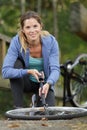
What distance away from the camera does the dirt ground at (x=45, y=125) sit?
4.75m

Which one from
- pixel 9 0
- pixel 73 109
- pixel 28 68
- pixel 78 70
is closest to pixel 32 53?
pixel 28 68

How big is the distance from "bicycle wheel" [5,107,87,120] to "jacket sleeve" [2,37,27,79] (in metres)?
0.41

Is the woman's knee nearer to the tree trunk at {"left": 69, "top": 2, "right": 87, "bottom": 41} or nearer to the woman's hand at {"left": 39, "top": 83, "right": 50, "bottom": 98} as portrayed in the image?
the woman's hand at {"left": 39, "top": 83, "right": 50, "bottom": 98}

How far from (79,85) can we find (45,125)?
2897 mm

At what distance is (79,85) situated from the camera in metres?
7.71

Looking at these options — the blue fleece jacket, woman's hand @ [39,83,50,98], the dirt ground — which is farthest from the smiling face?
the dirt ground

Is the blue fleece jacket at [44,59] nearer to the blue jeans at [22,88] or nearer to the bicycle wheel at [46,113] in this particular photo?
the blue jeans at [22,88]

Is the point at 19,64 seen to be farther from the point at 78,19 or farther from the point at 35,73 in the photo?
the point at 78,19

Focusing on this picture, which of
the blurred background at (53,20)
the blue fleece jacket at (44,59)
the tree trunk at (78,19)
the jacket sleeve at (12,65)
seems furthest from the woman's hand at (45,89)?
the blurred background at (53,20)

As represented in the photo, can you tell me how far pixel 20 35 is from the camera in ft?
19.7

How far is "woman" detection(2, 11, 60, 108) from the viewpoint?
5.79m

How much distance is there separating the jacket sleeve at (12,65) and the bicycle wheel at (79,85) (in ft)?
5.63

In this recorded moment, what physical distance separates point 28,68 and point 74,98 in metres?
1.70

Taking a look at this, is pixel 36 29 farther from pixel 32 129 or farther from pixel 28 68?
pixel 32 129
